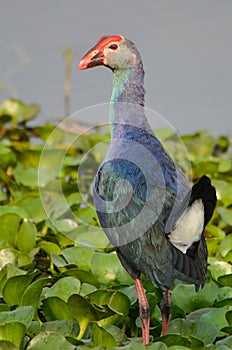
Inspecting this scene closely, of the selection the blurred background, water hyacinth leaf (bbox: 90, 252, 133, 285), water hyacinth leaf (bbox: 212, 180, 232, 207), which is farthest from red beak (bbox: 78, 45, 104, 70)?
the blurred background

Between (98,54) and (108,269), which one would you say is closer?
(98,54)

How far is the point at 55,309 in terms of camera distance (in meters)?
3.15

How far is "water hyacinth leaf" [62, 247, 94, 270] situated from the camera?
360 cm

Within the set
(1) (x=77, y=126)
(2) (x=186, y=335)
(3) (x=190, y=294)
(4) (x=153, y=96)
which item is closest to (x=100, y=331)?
(2) (x=186, y=335)

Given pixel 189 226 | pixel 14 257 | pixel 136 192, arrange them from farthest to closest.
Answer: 1. pixel 14 257
2. pixel 136 192
3. pixel 189 226

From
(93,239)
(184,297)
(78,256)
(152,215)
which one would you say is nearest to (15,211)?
(93,239)

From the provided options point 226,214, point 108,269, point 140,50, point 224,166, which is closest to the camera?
point 108,269

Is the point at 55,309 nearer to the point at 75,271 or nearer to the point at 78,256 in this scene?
the point at 75,271

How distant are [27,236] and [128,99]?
2.57 feet

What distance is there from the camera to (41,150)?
195 inches

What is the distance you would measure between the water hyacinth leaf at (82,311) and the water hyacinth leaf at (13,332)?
0.64 feet

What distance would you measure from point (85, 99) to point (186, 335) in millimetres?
3337

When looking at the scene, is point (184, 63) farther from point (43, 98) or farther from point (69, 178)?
point (69, 178)

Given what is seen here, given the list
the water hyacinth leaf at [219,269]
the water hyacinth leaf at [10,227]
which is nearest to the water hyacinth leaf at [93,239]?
the water hyacinth leaf at [10,227]
